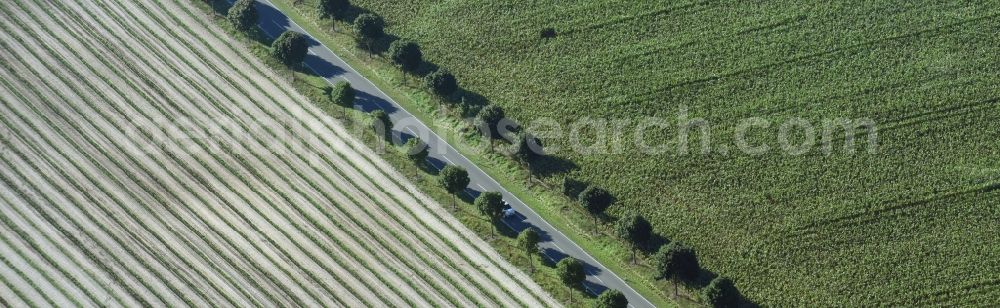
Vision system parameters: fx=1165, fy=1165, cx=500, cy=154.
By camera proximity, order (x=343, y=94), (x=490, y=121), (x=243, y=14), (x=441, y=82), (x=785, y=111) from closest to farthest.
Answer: (x=490, y=121) → (x=785, y=111) → (x=343, y=94) → (x=441, y=82) → (x=243, y=14)

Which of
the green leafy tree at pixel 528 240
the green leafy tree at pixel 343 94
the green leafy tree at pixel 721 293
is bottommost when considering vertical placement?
the green leafy tree at pixel 721 293

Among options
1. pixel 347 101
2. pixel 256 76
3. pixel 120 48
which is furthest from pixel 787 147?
pixel 120 48

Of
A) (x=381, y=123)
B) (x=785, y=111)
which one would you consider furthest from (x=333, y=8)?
(x=785, y=111)

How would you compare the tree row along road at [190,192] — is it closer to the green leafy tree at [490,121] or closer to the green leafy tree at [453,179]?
the green leafy tree at [453,179]

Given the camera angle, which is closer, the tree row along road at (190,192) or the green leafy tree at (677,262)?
the green leafy tree at (677,262)

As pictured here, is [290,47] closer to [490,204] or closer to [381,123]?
[381,123]

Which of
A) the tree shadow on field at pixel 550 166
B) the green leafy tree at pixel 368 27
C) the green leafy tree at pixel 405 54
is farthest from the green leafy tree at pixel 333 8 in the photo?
the tree shadow on field at pixel 550 166

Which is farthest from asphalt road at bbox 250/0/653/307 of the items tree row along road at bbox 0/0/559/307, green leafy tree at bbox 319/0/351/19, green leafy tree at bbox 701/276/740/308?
green leafy tree at bbox 701/276/740/308
